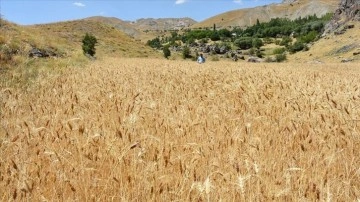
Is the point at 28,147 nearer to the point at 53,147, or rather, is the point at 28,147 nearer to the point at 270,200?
the point at 53,147

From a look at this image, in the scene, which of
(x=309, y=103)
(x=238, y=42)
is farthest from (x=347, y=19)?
(x=309, y=103)

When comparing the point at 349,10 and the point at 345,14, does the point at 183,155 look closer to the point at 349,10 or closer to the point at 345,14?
the point at 349,10

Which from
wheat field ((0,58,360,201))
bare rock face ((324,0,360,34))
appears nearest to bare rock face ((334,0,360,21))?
bare rock face ((324,0,360,34))

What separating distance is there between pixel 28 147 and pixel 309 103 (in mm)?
3795

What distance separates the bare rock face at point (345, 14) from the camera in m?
74.3

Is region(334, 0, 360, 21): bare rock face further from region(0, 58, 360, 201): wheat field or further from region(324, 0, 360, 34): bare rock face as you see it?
region(0, 58, 360, 201): wheat field

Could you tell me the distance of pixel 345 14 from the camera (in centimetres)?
7919

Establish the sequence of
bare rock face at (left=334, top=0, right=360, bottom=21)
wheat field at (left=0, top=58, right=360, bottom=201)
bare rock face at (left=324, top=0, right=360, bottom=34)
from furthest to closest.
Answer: bare rock face at (left=324, top=0, right=360, bottom=34)
bare rock face at (left=334, top=0, right=360, bottom=21)
wheat field at (left=0, top=58, right=360, bottom=201)

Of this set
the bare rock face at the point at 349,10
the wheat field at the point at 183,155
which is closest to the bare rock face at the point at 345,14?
the bare rock face at the point at 349,10

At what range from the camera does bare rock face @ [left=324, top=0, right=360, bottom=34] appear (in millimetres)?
74306

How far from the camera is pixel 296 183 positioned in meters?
2.42

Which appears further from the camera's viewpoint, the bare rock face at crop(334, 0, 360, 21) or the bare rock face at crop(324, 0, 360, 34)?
the bare rock face at crop(324, 0, 360, 34)

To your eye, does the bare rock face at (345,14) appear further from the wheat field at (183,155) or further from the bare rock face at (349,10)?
the wheat field at (183,155)

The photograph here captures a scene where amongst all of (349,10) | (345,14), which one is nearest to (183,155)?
(349,10)
